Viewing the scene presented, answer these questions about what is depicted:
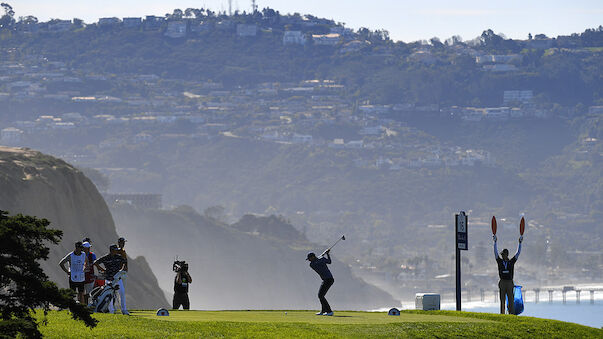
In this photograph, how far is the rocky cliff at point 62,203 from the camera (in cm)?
11019

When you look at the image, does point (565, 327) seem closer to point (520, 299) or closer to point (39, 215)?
point (520, 299)

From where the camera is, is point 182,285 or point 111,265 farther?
point 182,285

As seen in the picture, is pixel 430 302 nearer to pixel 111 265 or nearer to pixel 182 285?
pixel 182 285

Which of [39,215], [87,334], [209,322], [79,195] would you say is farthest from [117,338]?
[79,195]

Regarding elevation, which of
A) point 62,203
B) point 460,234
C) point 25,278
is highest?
point 25,278

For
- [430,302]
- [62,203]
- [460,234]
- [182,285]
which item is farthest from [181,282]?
[62,203]

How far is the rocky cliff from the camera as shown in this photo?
362ft

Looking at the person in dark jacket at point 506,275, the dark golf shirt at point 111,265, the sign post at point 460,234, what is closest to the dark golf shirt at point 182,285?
the dark golf shirt at point 111,265

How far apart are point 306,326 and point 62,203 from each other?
92.1 meters

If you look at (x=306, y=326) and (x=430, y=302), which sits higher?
(x=306, y=326)

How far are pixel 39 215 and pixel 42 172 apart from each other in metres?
4.39

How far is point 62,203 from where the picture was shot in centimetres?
11762

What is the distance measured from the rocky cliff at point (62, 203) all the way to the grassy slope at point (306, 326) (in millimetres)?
74564

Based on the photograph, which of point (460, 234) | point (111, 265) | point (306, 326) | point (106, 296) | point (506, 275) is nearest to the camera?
point (306, 326)
